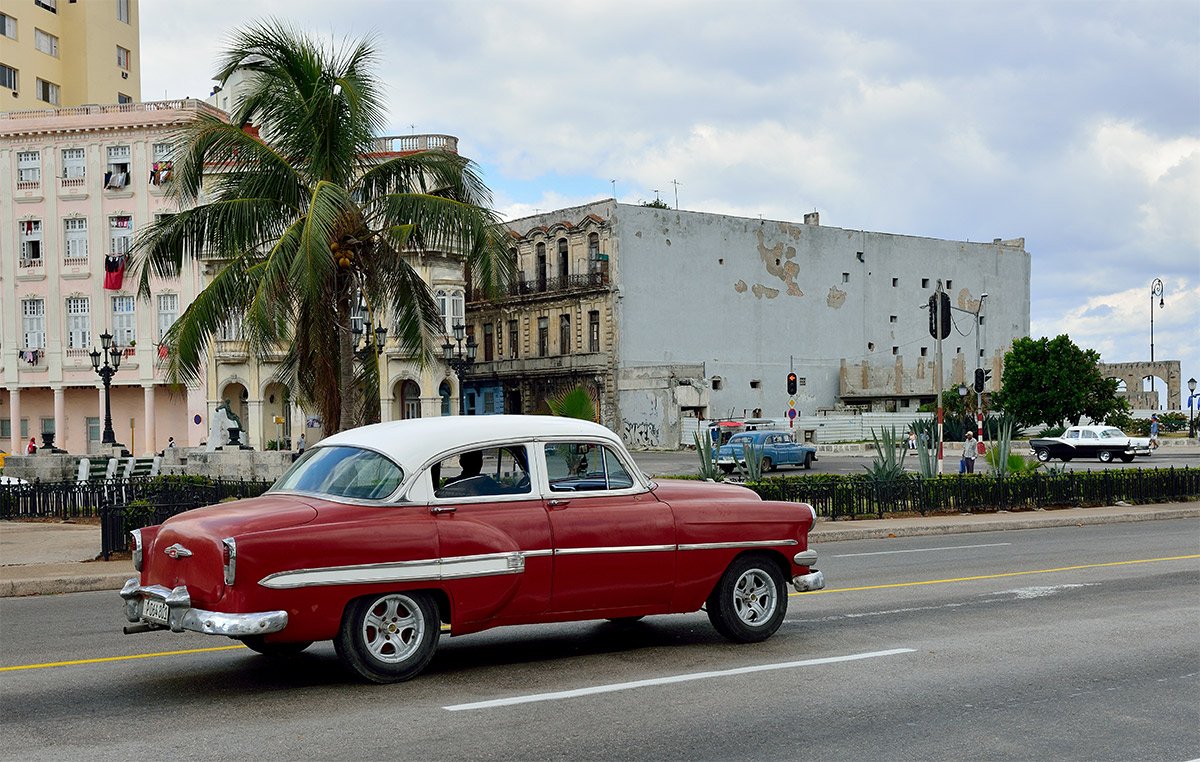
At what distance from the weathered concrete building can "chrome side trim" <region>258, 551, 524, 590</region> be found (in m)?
53.7

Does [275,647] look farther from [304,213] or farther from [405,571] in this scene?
[304,213]

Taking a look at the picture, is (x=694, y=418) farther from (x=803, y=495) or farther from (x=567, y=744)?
(x=567, y=744)

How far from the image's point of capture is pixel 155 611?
7902mm

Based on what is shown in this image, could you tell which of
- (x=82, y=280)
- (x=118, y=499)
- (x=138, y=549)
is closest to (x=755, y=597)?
(x=138, y=549)

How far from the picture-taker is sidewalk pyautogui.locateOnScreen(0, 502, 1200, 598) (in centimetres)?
1440

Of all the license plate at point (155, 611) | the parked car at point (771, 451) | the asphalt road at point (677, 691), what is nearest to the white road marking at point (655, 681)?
the asphalt road at point (677, 691)

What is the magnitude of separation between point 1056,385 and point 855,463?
19743mm

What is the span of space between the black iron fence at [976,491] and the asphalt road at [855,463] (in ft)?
41.7

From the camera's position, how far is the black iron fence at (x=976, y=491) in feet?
71.7

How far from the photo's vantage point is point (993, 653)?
Answer: 29.8 feet

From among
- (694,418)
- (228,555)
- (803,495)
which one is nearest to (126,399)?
(694,418)

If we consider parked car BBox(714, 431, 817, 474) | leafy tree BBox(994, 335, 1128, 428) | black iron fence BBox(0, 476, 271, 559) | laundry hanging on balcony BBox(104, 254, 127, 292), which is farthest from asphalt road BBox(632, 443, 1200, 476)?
laundry hanging on balcony BBox(104, 254, 127, 292)

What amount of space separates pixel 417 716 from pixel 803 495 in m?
15.2

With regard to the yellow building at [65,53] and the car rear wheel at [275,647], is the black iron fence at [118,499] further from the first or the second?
the yellow building at [65,53]
